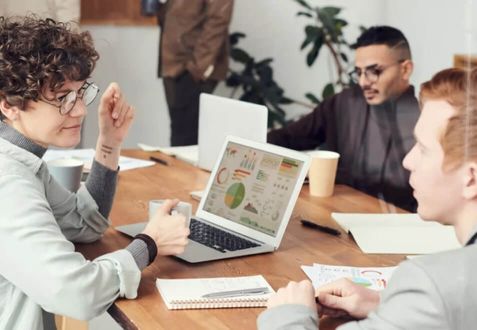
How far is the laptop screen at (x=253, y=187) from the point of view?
5.71 ft

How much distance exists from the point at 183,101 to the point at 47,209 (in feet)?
9.64

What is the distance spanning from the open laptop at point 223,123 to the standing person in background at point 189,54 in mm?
1663

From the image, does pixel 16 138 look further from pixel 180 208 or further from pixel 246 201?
pixel 246 201

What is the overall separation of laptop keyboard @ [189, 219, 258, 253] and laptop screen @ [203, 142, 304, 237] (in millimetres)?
46

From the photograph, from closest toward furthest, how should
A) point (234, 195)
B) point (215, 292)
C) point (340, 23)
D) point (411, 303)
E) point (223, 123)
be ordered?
point (411, 303), point (215, 292), point (234, 195), point (223, 123), point (340, 23)

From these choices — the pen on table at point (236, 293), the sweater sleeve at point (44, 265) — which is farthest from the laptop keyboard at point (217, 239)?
the sweater sleeve at point (44, 265)

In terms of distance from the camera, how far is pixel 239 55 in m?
4.52

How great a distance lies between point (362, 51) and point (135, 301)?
1.70 metres

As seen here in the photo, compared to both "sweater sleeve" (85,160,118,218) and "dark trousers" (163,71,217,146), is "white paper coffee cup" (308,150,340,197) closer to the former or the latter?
"sweater sleeve" (85,160,118,218)

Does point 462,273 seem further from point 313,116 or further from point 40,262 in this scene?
point 313,116

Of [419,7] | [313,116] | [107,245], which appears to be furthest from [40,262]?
[419,7]

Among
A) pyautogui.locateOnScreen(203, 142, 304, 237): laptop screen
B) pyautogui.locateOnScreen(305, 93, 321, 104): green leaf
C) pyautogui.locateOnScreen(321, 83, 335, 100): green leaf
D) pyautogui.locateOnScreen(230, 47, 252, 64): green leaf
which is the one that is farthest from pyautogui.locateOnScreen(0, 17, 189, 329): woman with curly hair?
pyautogui.locateOnScreen(230, 47, 252, 64): green leaf

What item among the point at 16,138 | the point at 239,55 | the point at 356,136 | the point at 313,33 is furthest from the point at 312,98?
the point at 16,138

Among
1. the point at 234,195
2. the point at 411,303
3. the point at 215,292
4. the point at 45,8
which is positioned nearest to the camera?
the point at 411,303
